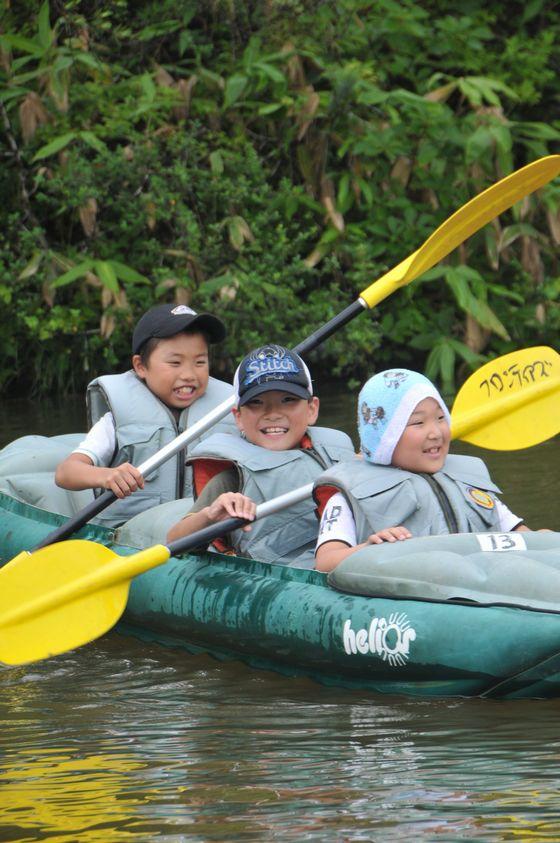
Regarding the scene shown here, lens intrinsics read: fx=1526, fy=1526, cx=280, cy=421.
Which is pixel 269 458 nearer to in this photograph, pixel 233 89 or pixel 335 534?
pixel 335 534

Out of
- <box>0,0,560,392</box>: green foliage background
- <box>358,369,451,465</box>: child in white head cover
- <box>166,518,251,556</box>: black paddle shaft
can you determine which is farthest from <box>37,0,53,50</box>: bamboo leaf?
<box>358,369,451,465</box>: child in white head cover

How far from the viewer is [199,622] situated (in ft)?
13.0

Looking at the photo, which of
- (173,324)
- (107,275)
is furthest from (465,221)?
(107,275)

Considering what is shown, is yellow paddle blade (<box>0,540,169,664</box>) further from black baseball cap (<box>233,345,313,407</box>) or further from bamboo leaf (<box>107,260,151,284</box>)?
bamboo leaf (<box>107,260,151,284</box>)

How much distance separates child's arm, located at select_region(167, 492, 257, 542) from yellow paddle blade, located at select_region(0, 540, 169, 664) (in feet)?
0.48

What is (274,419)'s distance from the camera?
3990mm

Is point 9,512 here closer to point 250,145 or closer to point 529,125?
point 250,145

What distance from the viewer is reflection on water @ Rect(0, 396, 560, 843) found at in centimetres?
266

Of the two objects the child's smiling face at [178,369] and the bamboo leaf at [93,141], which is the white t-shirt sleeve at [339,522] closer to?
the child's smiling face at [178,369]

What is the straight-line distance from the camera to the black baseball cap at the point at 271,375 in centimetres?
390

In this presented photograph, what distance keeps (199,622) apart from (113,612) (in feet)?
0.81

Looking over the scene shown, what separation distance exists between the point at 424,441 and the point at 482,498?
226 mm

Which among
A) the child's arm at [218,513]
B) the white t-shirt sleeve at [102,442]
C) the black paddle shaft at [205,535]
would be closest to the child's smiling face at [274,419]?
the child's arm at [218,513]

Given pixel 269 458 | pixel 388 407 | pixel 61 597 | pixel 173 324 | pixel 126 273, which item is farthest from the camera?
pixel 126 273
